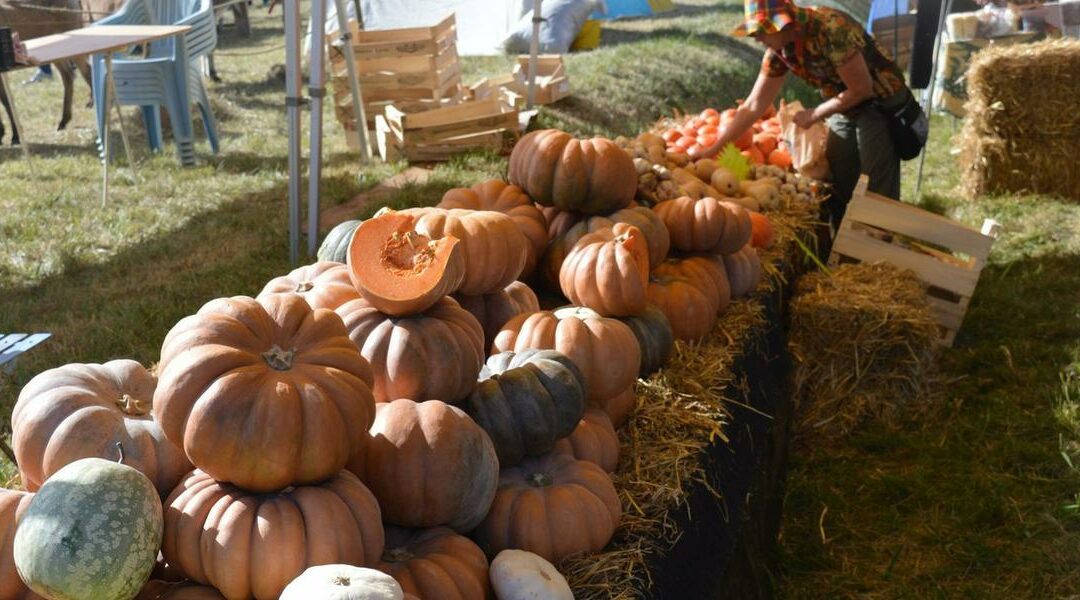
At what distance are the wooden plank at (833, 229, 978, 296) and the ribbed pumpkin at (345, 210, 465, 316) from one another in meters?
3.86

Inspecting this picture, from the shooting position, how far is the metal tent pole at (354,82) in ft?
26.9

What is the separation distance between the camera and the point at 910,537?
13.4ft

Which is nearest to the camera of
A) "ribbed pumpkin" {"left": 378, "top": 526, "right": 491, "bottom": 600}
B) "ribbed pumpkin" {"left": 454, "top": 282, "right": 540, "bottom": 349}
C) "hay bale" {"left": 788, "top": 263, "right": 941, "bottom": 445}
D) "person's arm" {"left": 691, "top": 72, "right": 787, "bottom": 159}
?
"ribbed pumpkin" {"left": 378, "top": 526, "right": 491, "bottom": 600}

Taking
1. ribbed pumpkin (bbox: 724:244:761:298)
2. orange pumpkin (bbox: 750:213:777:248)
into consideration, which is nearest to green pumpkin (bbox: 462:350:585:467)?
Result: ribbed pumpkin (bbox: 724:244:761:298)

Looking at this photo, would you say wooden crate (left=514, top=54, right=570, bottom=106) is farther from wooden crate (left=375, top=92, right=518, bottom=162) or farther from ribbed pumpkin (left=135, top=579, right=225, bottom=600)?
ribbed pumpkin (left=135, top=579, right=225, bottom=600)

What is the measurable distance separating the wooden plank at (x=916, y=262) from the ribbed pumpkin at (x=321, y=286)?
12.4 feet

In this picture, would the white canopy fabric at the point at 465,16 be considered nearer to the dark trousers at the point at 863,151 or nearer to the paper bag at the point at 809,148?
the paper bag at the point at 809,148

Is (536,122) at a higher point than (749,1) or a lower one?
lower

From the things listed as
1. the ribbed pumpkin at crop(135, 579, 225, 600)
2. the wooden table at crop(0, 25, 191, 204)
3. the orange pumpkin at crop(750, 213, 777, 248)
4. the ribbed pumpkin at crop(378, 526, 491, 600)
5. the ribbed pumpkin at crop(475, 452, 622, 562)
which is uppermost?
the wooden table at crop(0, 25, 191, 204)

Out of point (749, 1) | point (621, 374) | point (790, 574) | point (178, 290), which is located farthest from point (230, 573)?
point (749, 1)

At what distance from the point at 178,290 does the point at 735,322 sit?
330 centimetres

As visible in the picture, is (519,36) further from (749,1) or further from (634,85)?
(749,1)

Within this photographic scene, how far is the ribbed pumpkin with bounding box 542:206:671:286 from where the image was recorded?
384cm

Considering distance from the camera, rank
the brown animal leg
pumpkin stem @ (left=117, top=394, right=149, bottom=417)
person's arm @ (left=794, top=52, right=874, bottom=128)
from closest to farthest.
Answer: pumpkin stem @ (left=117, top=394, right=149, bottom=417) < person's arm @ (left=794, top=52, right=874, bottom=128) < the brown animal leg
